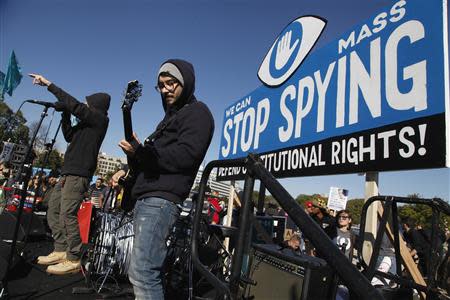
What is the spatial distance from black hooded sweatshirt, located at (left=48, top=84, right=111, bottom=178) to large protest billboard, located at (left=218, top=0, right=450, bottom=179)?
7.68 feet

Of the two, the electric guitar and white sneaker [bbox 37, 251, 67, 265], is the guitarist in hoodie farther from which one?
white sneaker [bbox 37, 251, 67, 265]

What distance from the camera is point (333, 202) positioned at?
864cm

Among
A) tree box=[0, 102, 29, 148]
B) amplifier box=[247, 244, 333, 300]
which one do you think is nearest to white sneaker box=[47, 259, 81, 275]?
amplifier box=[247, 244, 333, 300]

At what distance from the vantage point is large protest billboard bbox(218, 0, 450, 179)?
7.71ft

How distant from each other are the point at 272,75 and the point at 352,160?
237 centimetres

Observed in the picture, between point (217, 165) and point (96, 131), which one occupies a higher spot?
point (96, 131)

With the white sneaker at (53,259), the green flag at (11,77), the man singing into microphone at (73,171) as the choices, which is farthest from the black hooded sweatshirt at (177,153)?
the green flag at (11,77)

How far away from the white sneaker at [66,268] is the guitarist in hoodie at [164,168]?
245 cm

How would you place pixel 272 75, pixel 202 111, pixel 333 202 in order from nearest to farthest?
pixel 202 111, pixel 272 75, pixel 333 202

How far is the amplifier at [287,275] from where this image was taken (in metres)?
1.41

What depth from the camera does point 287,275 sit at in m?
1.53

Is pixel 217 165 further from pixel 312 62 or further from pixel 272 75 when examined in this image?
pixel 272 75

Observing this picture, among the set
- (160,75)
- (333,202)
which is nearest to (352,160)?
(160,75)

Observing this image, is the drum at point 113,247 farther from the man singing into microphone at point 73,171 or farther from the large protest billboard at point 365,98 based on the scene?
the large protest billboard at point 365,98
